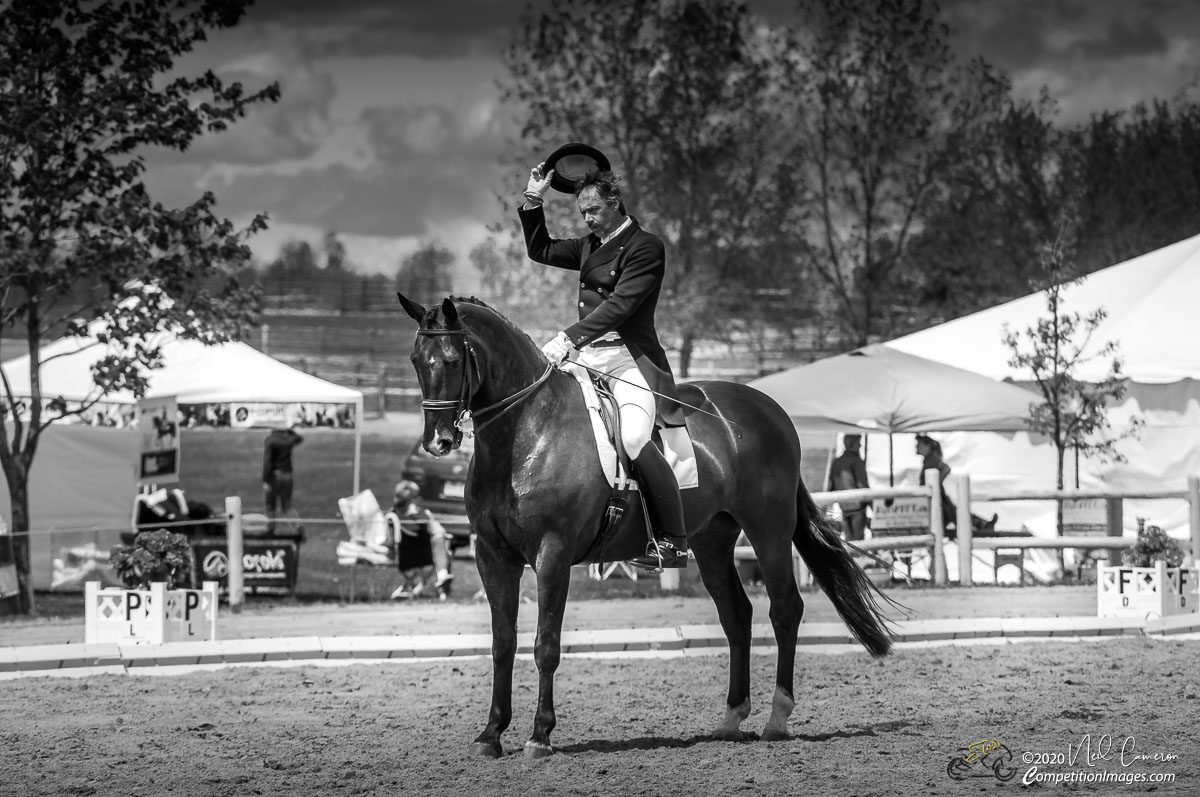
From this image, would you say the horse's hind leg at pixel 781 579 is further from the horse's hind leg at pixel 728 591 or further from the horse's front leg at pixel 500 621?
the horse's front leg at pixel 500 621

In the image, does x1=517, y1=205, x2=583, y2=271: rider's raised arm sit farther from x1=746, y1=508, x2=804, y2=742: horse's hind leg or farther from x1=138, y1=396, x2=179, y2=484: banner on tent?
x1=138, y1=396, x2=179, y2=484: banner on tent

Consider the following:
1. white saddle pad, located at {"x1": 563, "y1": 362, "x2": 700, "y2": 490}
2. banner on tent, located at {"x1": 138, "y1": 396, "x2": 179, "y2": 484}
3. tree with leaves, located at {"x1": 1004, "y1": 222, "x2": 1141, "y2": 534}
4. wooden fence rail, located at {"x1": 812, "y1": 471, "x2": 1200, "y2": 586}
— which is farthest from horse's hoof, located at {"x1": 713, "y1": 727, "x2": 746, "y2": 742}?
banner on tent, located at {"x1": 138, "y1": 396, "x2": 179, "y2": 484}

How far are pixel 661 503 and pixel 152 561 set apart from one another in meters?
5.62

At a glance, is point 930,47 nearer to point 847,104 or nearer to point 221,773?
point 847,104

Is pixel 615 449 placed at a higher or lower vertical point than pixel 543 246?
lower

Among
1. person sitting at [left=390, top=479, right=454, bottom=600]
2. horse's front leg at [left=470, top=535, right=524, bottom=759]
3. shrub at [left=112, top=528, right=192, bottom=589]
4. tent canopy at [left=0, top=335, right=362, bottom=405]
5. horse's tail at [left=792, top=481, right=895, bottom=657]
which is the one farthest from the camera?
tent canopy at [left=0, top=335, right=362, bottom=405]

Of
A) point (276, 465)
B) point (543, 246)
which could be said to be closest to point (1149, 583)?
point (543, 246)

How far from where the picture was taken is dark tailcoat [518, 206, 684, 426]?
717 cm

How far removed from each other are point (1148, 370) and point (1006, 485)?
3.13 m

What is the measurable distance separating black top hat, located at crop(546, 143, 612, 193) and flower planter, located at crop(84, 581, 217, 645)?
5.39m

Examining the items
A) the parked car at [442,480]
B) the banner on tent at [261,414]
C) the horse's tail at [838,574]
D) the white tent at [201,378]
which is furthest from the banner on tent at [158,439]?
the horse's tail at [838,574]

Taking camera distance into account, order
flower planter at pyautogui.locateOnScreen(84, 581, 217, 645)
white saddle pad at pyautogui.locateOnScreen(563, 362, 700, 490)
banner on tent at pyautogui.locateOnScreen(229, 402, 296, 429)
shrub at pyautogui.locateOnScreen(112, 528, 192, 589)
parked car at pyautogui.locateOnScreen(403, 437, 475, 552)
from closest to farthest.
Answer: white saddle pad at pyautogui.locateOnScreen(563, 362, 700, 490), flower planter at pyautogui.locateOnScreen(84, 581, 217, 645), shrub at pyautogui.locateOnScreen(112, 528, 192, 589), banner on tent at pyautogui.locateOnScreen(229, 402, 296, 429), parked car at pyautogui.locateOnScreen(403, 437, 475, 552)

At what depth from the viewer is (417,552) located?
16391 mm

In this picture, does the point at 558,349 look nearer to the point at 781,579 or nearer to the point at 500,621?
the point at 500,621
